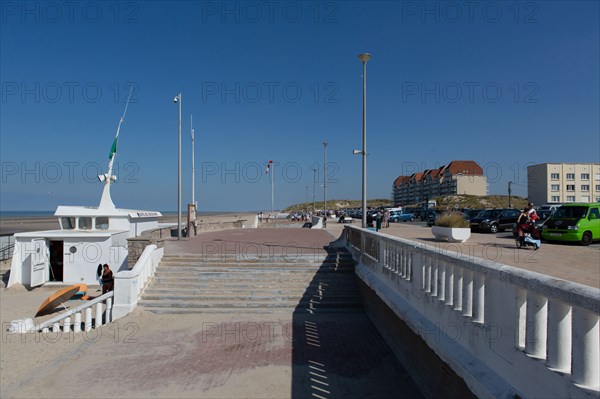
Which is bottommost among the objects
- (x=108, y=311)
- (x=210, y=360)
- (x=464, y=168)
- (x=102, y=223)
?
(x=210, y=360)

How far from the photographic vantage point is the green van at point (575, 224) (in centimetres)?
1630

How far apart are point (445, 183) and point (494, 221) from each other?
101m

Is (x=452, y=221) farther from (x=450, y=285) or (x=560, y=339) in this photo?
(x=560, y=339)

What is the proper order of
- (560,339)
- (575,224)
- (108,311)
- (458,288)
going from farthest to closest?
(575,224), (108,311), (458,288), (560,339)

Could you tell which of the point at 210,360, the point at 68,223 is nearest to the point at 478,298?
the point at 210,360

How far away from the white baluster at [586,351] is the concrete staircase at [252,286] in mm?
8612

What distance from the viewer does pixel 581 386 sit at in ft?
8.63

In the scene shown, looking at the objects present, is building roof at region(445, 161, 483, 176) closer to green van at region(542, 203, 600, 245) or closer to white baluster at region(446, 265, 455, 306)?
green van at region(542, 203, 600, 245)

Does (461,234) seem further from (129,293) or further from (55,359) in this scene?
(55,359)

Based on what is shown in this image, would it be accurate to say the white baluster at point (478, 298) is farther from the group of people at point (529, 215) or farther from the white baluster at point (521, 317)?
the group of people at point (529, 215)

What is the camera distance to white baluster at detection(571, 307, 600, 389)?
8.54 feet

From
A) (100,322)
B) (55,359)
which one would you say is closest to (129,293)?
(100,322)

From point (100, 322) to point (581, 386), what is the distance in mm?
10253

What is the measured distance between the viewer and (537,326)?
3.20m
